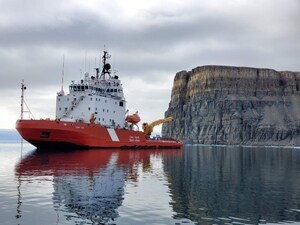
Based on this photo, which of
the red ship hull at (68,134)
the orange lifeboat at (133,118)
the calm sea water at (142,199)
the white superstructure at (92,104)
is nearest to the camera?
the calm sea water at (142,199)

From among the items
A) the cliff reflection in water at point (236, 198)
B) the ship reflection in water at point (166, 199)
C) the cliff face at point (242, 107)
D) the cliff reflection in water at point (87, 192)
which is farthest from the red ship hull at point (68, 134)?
the cliff face at point (242, 107)

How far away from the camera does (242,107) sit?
568 feet

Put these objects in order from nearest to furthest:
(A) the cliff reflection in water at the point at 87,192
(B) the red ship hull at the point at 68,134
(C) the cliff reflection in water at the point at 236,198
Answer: (A) the cliff reflection in water at the point at 87,192, (C) the cliff reflection in water at the point at 236,198, (B) the red ship hull at the point at 68,134

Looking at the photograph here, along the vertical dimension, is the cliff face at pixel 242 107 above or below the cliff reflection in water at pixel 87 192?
above

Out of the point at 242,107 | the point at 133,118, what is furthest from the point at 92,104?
the point at 242,107

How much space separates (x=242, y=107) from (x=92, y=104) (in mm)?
121797

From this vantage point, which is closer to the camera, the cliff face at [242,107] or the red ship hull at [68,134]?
the red ship hull at [68,134]

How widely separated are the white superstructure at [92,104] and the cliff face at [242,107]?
356ft

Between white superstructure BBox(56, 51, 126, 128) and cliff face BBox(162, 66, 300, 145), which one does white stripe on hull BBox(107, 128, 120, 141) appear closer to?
white superstructure BBox(56, 51, 126, 128)

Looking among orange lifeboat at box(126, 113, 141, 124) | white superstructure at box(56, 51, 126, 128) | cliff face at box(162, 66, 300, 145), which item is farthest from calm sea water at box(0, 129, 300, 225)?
cliff face at box(162, 66, 300, 145)

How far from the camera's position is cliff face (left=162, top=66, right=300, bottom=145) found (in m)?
168

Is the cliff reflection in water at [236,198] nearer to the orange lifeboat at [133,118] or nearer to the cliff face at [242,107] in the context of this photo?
the orange lifeboat at [133,118]

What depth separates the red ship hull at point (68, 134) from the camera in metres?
52.2

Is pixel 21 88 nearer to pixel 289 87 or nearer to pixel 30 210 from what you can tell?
pixel 30 210
